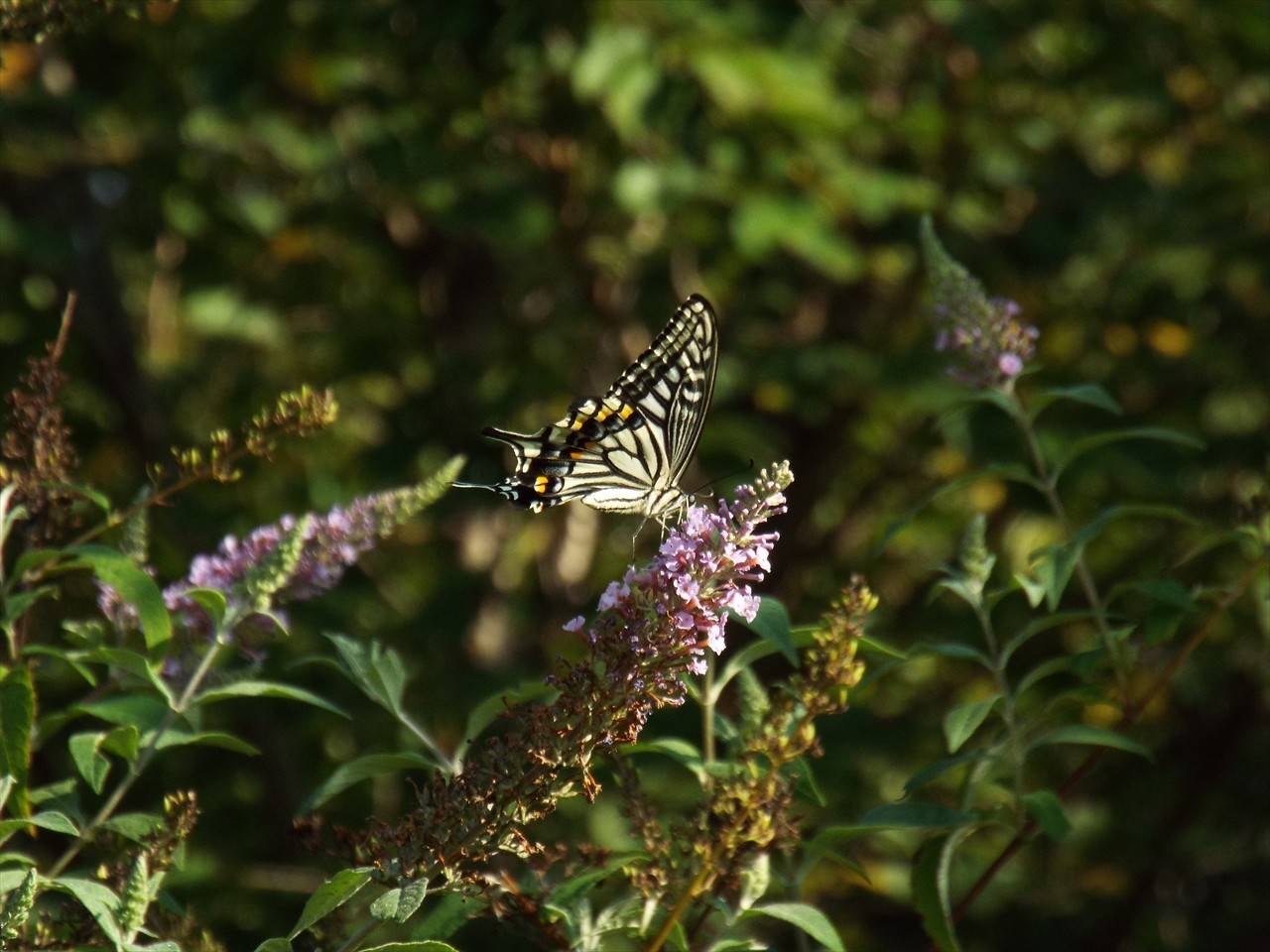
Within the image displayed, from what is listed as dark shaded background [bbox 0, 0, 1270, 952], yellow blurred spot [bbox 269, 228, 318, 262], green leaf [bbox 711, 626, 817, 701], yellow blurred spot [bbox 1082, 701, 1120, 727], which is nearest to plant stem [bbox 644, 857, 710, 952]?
green leaf [bbox 711, 626, 817, 701]

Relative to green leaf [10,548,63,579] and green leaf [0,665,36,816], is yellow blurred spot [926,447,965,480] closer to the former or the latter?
green leaf [10,548,63,579]

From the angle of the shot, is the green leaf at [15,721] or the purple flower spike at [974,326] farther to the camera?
the purple flower spike at [974,326]

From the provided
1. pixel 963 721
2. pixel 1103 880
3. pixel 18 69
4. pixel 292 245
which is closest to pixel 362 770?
pixel 963 721

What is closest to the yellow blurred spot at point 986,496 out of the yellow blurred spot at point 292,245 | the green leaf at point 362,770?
the yellow blurred spot at point 292,245

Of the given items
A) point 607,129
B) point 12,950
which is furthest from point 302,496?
point 12,950

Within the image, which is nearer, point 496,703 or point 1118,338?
point 496,703

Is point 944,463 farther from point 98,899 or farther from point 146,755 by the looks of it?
A: point 98,899

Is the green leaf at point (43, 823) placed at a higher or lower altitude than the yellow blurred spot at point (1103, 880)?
lower

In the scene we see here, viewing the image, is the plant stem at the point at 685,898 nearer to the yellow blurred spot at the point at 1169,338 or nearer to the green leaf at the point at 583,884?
the green leaf at the point at 583,884
